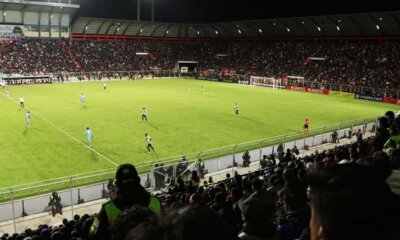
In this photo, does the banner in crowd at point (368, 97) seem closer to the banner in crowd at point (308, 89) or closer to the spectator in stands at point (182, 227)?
the banner in crowd at point (308, 89)

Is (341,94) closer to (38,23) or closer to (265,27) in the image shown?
(265,27)

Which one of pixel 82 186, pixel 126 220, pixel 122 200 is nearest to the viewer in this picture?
pixel 126 220

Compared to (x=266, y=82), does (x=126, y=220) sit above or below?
above

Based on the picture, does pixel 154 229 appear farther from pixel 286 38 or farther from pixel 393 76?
pixel 286 38

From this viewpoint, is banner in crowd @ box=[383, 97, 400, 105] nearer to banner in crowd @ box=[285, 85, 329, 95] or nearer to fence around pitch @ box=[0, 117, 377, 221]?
banner in crowd @ box=[285, 85, 329, 95]

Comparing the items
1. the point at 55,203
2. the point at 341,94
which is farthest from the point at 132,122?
the point at 341,94

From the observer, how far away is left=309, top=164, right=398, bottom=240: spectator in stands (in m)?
2.05

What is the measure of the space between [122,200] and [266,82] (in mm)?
64619

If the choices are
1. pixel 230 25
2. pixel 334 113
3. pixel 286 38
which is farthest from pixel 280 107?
pixel 230 25

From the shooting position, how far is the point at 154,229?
5.86 feet

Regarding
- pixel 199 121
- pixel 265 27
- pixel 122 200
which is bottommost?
pixel 199 121

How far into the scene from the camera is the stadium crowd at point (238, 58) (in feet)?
200

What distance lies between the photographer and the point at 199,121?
3544 centimetres

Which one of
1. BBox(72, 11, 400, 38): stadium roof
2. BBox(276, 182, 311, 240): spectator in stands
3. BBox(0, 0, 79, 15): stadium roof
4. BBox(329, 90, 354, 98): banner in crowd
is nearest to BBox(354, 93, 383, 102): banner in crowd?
BBox(329, 90, 354, 98): banner in crowd
